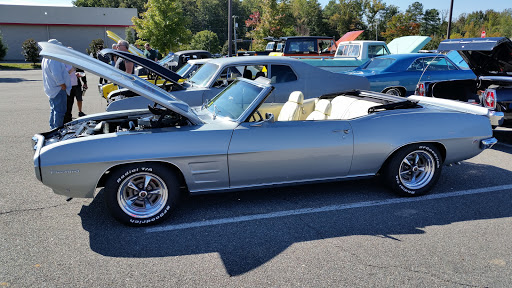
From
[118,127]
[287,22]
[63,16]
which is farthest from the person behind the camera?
[287,22]

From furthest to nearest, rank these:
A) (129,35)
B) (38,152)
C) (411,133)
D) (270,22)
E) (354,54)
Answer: (129,35) < (270,22) < (354,54) < (411,133) < (38,152)

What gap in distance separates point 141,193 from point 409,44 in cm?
1697

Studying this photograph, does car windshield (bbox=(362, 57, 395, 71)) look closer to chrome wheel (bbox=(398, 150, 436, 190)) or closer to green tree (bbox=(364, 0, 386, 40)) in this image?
chrome wheel (bbox=(398, 150, 436, 190))

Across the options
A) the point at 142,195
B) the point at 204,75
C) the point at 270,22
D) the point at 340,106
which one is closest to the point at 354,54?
the point at 204,75

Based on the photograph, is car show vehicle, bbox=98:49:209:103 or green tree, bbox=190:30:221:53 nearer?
car show vehicle, bbox=98:49:209:103

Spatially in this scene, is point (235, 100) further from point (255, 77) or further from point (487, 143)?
point (487, 143)

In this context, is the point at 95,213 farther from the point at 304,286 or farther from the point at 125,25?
the point at 125,25

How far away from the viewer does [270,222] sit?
3.96 m

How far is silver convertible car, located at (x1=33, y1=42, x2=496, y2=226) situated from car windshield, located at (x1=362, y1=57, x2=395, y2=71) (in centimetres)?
580

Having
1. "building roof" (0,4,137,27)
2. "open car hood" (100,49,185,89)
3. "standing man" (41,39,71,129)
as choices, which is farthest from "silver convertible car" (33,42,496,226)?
"building roof" (0,4,137,27)

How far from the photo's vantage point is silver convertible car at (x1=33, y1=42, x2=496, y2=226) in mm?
3660

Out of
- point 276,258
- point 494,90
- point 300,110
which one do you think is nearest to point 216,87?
point 300,110

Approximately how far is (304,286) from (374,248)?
0.88m

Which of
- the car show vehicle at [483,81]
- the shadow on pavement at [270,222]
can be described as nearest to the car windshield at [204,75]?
the shadow on pavement at [270,222]
